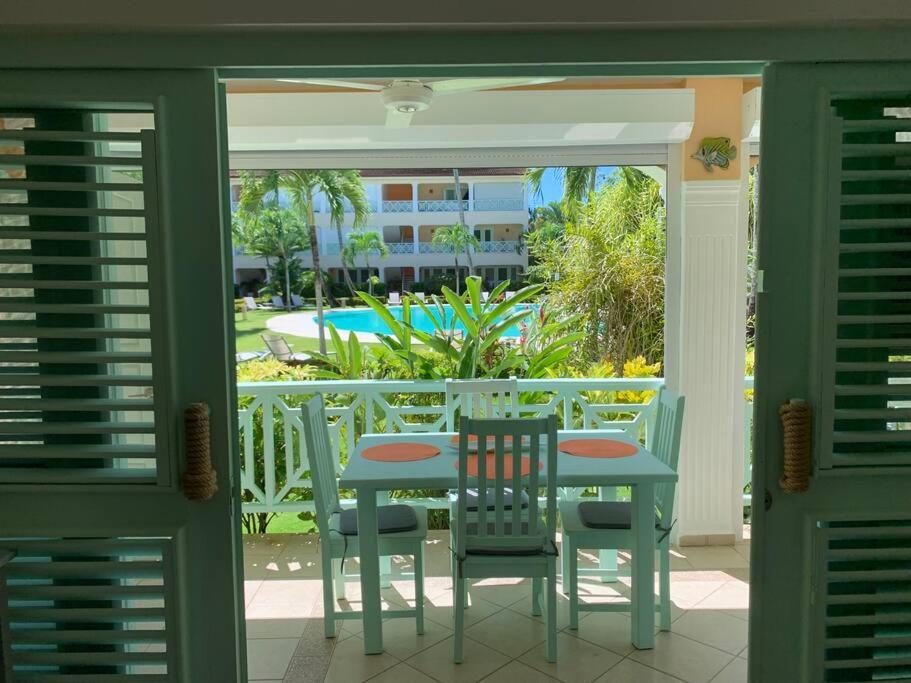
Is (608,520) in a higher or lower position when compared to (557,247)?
lower

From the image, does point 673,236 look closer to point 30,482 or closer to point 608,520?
point 608,520

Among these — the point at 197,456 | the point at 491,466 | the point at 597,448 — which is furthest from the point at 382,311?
the point at 197,456

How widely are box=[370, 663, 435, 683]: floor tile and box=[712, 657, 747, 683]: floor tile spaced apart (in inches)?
49.6

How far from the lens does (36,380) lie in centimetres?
197

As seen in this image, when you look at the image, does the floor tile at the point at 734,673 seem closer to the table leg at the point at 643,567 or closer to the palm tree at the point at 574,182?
the table leg at the point at 643,567

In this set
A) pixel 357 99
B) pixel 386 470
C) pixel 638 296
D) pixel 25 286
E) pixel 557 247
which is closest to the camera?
pixel 25 286

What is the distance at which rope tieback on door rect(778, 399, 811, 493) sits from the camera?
2016 mm

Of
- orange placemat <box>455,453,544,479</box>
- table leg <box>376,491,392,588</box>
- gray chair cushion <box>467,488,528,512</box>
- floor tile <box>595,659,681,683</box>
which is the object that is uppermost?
orange placemat <box>455,453,544,479</box>

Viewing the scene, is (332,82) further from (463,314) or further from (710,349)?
(463,314)

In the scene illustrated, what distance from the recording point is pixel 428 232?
15.9 meters

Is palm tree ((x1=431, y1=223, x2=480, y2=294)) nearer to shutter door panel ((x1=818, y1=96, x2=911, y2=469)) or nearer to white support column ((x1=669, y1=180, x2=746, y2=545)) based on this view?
white support column ((x1=669, y1=180, x2=746, y2=545))

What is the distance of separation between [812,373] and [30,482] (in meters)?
2.25

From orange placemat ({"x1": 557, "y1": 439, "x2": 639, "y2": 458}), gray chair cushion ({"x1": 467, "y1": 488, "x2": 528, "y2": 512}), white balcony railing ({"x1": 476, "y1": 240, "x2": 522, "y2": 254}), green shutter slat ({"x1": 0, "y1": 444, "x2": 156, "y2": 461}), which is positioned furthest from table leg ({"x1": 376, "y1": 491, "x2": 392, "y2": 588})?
white balcony railing ({"x1": 476, "y1": 240, "x2": 522, "y2": 254})

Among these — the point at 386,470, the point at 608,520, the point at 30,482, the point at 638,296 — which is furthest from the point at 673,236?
the point at 30,482
